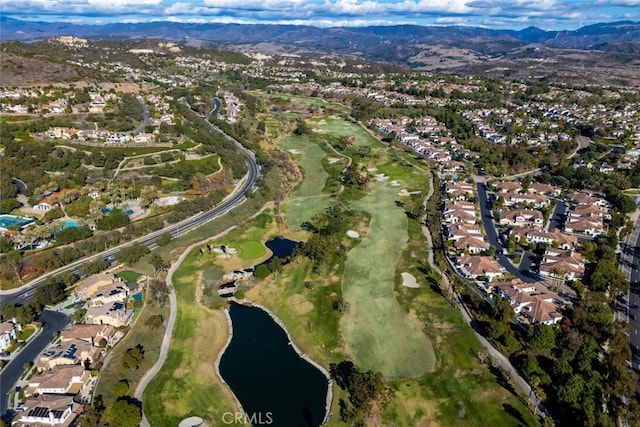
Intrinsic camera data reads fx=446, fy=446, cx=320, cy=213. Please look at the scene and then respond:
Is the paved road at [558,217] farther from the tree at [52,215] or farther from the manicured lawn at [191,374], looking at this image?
the tree at [52,215]

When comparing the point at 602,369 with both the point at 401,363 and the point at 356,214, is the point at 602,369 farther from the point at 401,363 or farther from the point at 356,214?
the point at 356,214

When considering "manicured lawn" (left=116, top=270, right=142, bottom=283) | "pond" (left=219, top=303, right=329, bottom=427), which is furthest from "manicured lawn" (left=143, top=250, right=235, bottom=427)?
"manicured lawn" (left=116, top=270, right=142, bottom=283)

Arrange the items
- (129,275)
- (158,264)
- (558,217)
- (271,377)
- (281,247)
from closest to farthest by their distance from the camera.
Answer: (271,377), (129,275), (158,264), (281,247), (558,217)

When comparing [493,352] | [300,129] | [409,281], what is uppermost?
[493,352]

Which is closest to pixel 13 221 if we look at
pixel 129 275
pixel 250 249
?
pixel 129 275

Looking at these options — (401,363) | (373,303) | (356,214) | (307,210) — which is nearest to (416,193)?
(356,214)

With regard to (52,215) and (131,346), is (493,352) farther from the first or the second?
(52,215)
